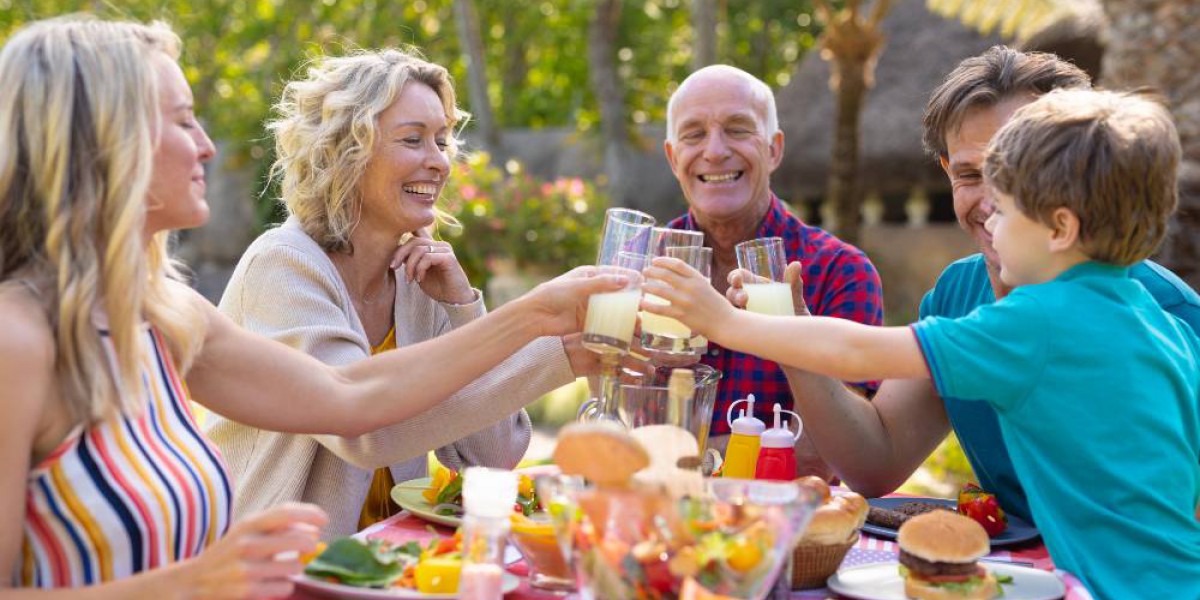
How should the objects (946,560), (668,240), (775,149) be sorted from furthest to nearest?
1. (775,149)
2. (668,240)
3. (946,560)

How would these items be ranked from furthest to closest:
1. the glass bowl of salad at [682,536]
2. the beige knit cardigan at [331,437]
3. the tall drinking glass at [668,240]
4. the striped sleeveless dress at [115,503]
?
the beige knit cardigan at [331,437], the tall drinking glass at [668,240], the striped sleeveless dress at [115,503], the glass bowl of salad at [682,536]

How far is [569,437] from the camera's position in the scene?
184 cm

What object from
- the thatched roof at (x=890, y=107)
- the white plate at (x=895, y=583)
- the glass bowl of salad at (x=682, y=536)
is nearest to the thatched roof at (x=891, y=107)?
the thatched roof at (x=890, y=107)

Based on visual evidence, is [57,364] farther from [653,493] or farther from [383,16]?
[383,16]

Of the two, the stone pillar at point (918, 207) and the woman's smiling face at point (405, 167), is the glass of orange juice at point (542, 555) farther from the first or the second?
the stone pillar at point (918, 207)

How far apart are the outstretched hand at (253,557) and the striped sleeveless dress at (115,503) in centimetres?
20

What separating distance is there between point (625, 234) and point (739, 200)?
153cm

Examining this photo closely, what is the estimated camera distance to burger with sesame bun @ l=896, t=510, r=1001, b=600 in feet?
7.02

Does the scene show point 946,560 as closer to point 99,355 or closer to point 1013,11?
point 99,355

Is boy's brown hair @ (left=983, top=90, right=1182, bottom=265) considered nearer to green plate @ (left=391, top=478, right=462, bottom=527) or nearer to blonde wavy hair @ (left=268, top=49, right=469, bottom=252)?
green plate @ (left=391, top=478, right=462, bottom=527)

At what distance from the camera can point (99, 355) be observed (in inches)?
80.7

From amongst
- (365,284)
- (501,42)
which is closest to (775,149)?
(365,284)

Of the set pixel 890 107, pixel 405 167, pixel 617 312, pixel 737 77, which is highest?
pixel 890 107

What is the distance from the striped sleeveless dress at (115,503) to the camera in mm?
1995
